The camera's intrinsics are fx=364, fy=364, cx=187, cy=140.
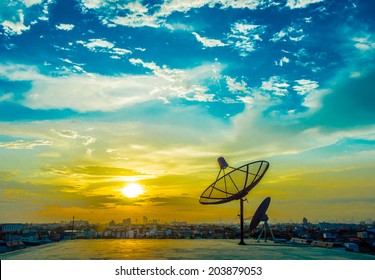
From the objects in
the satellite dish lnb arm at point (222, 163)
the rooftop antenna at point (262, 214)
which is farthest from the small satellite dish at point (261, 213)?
the satellite dish lnb arm at point (222, 163)

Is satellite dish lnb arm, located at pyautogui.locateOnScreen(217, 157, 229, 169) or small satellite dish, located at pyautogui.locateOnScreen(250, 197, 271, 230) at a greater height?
satellite dish lnb arm, located at pyautogui.locateOnScreen(217, 157, 229, 169)

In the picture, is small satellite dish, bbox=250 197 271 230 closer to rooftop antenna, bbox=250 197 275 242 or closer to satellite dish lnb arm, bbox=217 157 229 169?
rooftop antenna, bbox=250 197 275 242

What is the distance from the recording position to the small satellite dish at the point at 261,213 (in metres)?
48.6

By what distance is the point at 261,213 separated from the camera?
48.5 meters

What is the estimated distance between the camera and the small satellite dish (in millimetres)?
48594

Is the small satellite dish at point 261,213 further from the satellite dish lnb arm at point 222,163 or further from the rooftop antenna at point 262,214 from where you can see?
the satellite dish lnb arm at point 222,163

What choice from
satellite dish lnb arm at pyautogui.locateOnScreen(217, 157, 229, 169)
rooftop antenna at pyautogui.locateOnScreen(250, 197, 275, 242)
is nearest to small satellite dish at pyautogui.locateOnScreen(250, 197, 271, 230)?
rooftop antenna at pyautogui.locateOnScreen(250, 197, 275, 242)

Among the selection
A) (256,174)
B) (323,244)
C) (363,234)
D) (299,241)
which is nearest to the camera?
(323,244)

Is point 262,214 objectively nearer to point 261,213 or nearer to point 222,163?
point 261,213
